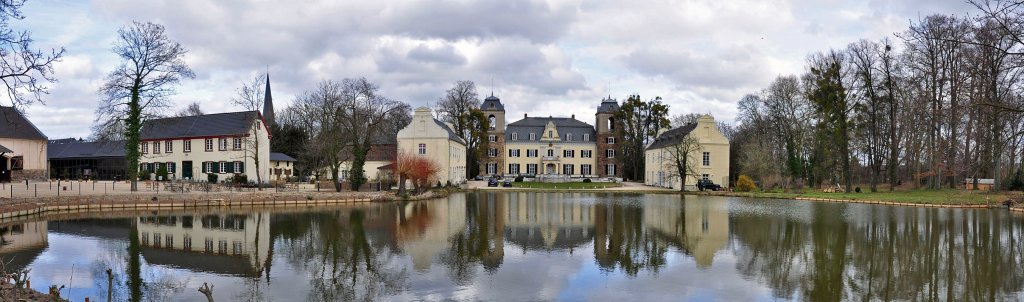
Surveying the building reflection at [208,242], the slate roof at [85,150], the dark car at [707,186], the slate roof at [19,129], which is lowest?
the building reflection at [208,242]

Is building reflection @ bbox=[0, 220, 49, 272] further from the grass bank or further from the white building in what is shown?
the grass bank

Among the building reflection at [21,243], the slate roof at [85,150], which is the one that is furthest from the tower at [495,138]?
the building reflection at [21,243]

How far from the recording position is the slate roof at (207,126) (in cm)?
4486

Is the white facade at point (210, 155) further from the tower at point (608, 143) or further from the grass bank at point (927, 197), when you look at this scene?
the tower at point (608, 143)

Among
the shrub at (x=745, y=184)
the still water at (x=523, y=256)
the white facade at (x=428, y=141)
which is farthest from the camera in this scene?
the white facade at (x=428, y=141)

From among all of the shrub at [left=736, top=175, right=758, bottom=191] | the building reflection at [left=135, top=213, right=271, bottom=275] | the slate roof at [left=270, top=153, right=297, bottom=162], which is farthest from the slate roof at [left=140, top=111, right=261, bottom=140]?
the shrub at [left=736, top=175, right=758, bottom=191]

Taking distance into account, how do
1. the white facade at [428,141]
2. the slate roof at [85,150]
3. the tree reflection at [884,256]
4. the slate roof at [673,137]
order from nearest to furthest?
the tree reflection at [884,256]
the white facade at [428,141]
the slate roof at [673,137]
the slate roof at [85,150]

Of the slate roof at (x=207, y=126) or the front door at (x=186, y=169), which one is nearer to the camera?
the slate roof at (x=207, y=126)

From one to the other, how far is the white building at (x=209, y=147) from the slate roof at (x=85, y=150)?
17.8ft

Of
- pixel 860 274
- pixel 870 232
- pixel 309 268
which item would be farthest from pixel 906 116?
pixel 309 268

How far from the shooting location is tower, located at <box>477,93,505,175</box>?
69.6 meters

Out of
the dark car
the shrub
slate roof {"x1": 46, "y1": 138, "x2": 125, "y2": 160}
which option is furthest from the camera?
slate roof {"x1": 46, "y1": 138, "x2": 125, "y2": 160}

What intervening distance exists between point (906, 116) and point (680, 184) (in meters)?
16.8

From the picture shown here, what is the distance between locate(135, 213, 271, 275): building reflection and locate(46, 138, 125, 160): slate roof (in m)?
32.6
